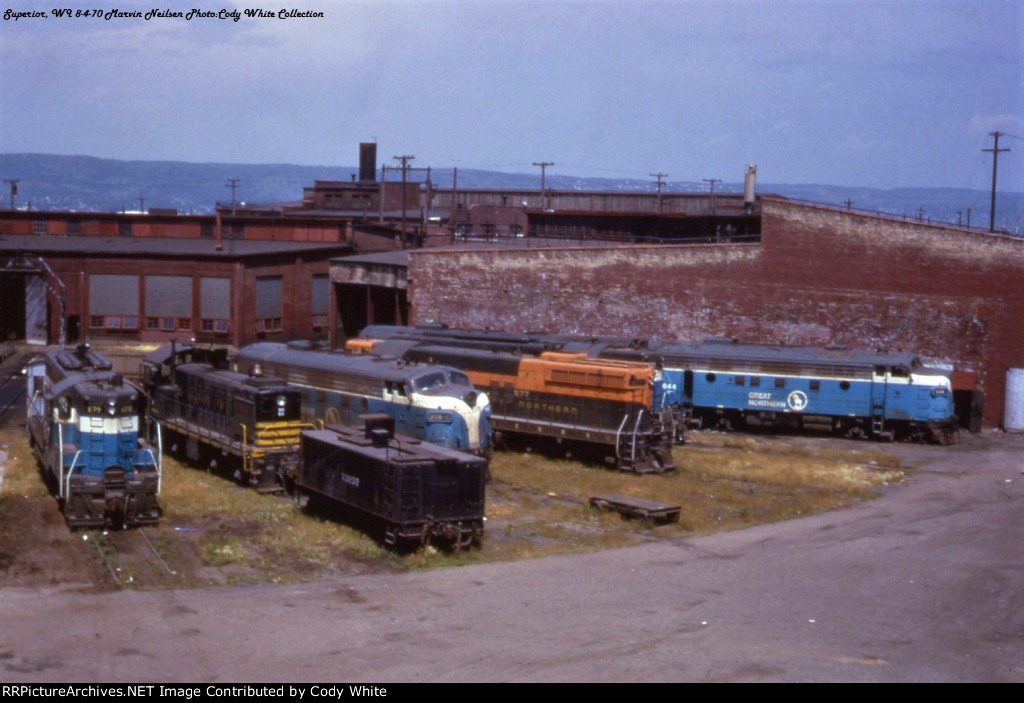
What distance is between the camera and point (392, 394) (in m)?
29.2

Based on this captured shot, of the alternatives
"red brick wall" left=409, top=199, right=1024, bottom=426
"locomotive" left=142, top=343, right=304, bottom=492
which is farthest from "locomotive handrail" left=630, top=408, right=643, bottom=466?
"red brick wall" left=409, top=199, right=1024, bottom=426

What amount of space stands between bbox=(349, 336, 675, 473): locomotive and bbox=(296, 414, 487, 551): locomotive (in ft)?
32.0

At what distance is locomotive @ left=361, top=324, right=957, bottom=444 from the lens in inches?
1495

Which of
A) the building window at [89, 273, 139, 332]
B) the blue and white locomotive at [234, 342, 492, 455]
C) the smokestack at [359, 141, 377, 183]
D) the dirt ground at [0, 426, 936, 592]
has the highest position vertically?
the smokestack at [359, 141, 377, 183]

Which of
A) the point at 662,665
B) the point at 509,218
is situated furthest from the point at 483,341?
the point at 509,218

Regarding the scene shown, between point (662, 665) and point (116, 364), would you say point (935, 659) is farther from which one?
point (116, 364)

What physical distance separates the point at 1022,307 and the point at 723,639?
29909 millimetres

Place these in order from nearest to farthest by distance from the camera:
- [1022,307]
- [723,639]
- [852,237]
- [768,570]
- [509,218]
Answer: [723,639] → [768,570] → [1022,307] → [852,237] → [509,218]

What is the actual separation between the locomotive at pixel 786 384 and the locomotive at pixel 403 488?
13.6 meters

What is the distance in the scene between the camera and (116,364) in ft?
143

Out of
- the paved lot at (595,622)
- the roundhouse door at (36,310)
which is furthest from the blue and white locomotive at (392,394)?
the roundhouse door at (36,310)

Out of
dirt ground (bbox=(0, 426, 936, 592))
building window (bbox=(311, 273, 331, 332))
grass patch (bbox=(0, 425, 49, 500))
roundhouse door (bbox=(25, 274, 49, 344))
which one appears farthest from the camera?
building window (bbox=(311, 273, 331, 332))

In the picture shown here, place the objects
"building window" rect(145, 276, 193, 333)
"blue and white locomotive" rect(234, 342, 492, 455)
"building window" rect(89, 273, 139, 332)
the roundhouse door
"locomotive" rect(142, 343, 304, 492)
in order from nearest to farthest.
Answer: "locomotive" rect(142, 343, 304, 492), "blue and white locomotive" rect(234, 342, 492, 455), the roundhouse door, "building window" rect(89, 273, 139, 332), "building window" rect(145, 276, 193, 333)

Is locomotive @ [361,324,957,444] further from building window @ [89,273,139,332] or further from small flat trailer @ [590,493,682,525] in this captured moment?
building window @ [89,273,139,332]
